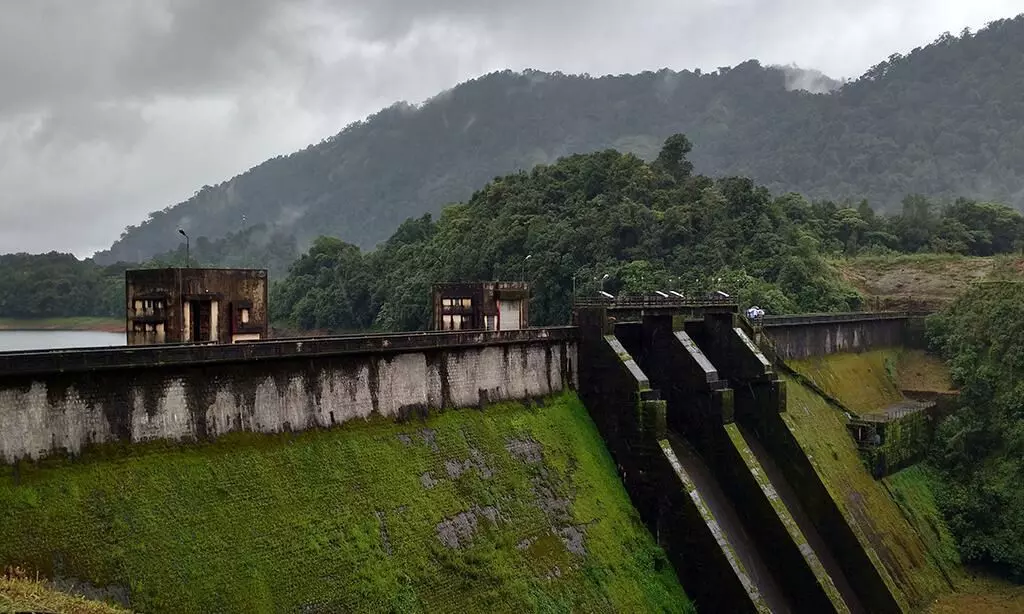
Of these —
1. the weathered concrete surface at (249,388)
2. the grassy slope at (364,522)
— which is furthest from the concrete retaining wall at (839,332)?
the weathered concrete surface at (249,388)

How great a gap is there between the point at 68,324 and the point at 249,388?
92.6 metres

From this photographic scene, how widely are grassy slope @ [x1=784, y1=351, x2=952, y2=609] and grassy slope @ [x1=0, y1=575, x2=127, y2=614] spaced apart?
1023 inches

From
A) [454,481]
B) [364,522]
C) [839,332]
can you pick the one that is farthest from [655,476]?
[839,332]

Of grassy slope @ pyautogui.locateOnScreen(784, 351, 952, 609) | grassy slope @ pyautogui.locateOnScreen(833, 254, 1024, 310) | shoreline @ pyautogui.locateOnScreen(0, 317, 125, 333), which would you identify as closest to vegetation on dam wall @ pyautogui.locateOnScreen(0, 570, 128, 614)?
grassy slope @ pyautogui.locateOnScreen(784, 351, 952, 609)

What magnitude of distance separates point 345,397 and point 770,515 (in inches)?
588

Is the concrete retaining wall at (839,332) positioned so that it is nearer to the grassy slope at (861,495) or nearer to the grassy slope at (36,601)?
the grassy slope at (861,495)

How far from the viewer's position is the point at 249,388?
57.9 feet

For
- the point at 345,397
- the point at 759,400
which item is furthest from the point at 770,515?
the point at 345,397

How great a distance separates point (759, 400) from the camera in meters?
32.4

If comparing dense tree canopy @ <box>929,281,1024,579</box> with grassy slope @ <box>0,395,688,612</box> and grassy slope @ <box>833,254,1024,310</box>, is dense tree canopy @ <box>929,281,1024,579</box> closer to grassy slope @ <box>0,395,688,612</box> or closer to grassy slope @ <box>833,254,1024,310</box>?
grassy slope @ <box>833,254,1024,310</box>

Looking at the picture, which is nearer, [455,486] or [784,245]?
[455,486]

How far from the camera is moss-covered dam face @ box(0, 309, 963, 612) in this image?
571 inches

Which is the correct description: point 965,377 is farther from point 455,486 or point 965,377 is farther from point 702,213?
point 455,486

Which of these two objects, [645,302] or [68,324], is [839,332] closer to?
[645,302]
